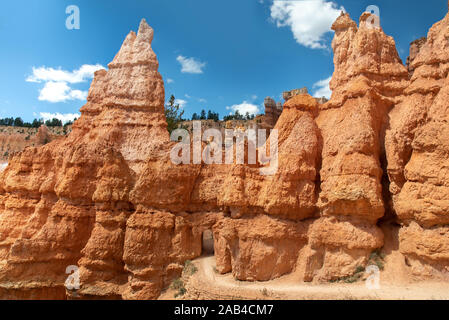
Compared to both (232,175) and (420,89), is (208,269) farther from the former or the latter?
(420,89)

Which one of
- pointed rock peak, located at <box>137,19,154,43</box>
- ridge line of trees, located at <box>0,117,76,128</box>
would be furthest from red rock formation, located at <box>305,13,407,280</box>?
ridge line of trees, located at <box>0,117,76,128</box>

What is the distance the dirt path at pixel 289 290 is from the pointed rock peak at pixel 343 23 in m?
12.0

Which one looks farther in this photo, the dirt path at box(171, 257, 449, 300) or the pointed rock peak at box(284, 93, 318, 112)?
the pointed rock peak at box(284, 93, 318, 112)

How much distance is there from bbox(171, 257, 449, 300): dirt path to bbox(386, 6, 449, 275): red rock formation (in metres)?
0.86

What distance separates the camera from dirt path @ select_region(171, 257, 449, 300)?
1049 centimetres

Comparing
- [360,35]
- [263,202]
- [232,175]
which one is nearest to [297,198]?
[263,202]

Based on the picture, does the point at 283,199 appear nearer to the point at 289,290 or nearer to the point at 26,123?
the point at 289,290

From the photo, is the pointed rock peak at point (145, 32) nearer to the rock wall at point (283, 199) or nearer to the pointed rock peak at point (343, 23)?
the rock wall at point (283, 199)

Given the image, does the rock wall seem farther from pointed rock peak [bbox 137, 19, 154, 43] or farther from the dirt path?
pointed rock peak [bbox 137, 19, 154, 43]

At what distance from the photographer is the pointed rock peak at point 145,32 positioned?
79.8ft

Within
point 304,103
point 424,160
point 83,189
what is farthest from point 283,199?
point 83,189

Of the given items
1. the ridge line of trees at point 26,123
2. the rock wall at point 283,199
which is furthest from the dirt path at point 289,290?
the ridge line of trees at point 26,123

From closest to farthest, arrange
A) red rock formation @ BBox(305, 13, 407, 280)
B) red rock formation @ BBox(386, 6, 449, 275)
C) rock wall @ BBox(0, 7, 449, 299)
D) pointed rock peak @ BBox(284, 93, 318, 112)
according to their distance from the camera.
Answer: red rock formation @ BBox(386, 6, 449, 275), rock wall @ BBox(0, 7, 449, 299), red rock formation @ BBox(305, 13, 407, 280), pointed rock peak @ BBox(284, 93, 318, 112)

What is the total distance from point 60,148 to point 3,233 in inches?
219
